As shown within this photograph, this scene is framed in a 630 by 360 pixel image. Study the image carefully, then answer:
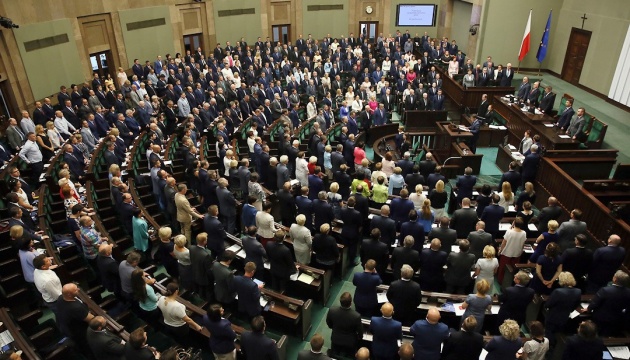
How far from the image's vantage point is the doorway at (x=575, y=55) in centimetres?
1525

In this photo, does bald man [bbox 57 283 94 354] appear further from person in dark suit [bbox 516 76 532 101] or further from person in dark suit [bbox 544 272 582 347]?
person in dark suit [bbox 516 76 532 101]

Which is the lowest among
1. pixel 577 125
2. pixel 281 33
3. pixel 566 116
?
pixel 577 125

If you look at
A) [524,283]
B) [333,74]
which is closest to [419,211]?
[524,283]

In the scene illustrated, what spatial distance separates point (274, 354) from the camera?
14.4ft

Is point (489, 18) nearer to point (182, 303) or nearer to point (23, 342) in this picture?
point (182, 303)

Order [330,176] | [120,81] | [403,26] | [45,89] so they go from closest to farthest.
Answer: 1. [330,176]
2. [45,89]
3. [120,81]
4. [403,26]

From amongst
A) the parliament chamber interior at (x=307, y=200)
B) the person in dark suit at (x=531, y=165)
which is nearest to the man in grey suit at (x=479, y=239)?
the parliament chamber interior at (x=307, y=200)

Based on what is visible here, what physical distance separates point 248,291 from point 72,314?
6.37ft

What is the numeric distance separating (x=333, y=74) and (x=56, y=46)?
9.77m

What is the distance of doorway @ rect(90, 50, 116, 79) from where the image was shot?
50.3 feet

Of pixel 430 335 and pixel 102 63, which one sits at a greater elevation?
pixel 102 63

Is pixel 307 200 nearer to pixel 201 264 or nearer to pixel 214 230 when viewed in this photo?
pixel 214 230

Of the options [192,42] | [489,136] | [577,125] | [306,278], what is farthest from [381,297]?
[192,42]

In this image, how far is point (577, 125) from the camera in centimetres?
1067
